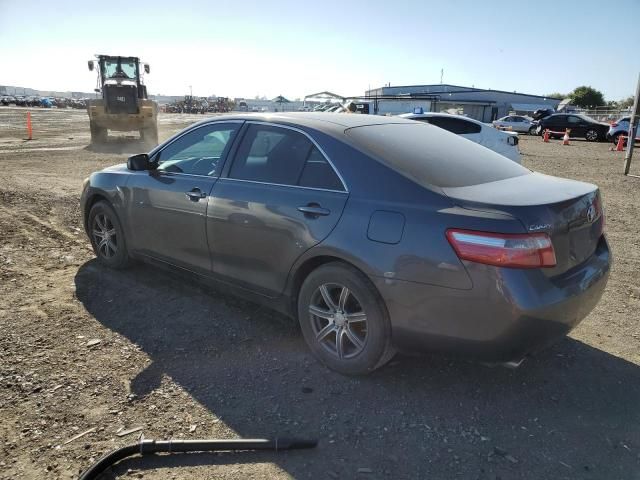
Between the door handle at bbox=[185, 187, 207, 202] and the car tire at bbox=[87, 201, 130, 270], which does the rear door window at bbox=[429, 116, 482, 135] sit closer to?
the car tire at bbox=[87, 201, 130, 270]

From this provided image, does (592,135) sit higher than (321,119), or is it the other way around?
(321,119)

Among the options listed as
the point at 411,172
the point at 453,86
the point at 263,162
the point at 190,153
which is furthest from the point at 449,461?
the point at 453,86

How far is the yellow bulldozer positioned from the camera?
18.4m

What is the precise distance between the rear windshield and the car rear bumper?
0.65 m

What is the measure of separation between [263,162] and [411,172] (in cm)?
119

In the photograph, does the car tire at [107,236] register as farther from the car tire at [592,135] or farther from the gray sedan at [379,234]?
the car tire at [592,135]

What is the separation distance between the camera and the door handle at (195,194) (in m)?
3.85

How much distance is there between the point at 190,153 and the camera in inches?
174

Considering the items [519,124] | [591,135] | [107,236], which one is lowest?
[107,236]

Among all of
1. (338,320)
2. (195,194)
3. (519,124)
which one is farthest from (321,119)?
(519,124)

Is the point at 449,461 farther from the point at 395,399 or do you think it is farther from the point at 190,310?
the point at 190,310

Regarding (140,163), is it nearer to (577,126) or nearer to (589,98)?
(577,126)

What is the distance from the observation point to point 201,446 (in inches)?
99.1

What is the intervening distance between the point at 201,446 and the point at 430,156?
7.23 feet
